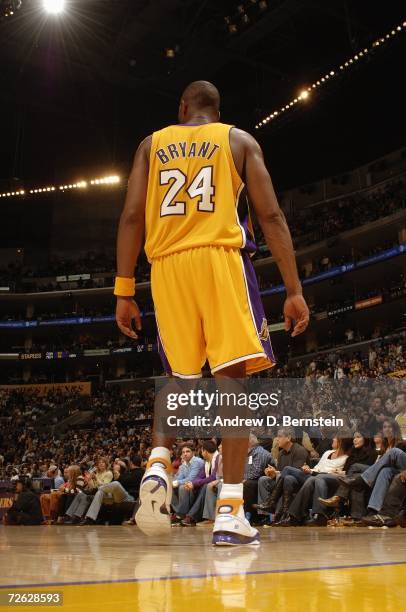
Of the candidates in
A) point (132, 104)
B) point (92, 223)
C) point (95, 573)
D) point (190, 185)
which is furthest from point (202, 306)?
point (92, 223)

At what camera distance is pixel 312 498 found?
6.50 metres

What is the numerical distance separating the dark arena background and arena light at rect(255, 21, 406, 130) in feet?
0.20

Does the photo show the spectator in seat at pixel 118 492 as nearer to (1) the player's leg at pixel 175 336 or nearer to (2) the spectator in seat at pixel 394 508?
(2) the spectator in seat at pixel 394 508

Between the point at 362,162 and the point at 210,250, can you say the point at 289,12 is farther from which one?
the point at 210,250

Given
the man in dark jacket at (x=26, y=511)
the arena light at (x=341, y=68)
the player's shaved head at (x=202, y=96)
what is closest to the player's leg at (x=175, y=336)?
the player's shaved head at (x=202, y=96)

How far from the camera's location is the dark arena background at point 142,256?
32.4ft

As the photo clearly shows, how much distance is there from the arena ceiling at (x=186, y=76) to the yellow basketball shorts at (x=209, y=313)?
53.8ft

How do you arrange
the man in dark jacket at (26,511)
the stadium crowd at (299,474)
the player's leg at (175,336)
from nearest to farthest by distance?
1. the player's leg at (175,336)
2. the stadium crowd at (299,474)
3. the man in dark jacket at (26,511)

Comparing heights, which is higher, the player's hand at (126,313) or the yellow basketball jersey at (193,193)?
the yellow basketball jersey at (193,193)

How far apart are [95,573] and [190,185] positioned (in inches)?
72.9

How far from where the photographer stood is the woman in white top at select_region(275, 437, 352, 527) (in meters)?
6.39

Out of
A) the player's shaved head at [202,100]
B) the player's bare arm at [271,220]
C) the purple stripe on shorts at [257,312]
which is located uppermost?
the player's shaved head at [202,100]

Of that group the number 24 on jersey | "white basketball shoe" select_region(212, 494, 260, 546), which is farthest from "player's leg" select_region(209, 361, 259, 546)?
the number 24 on jersey

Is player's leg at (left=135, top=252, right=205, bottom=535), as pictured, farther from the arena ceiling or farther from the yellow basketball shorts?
the arena ceiling
